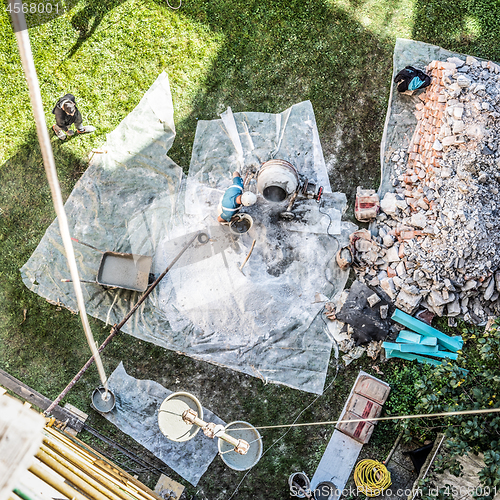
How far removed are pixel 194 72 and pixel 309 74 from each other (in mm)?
2139

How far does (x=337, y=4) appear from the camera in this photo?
A: 8.37 metres

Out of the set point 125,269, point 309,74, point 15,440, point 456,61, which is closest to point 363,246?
point 309,74

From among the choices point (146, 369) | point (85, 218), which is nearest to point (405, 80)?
point (85, 218)

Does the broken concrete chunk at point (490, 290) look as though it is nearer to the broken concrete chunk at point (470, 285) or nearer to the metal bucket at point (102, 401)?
the broken concrete chunk at point (470, 285)

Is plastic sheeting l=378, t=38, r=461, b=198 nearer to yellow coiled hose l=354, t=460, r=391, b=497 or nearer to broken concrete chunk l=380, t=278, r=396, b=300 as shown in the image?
broken concrete chunk l=380, t=278, r=396, b=300

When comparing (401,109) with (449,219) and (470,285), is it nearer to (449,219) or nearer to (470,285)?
(449,219)

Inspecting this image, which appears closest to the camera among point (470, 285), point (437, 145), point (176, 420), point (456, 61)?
point (176, 420)

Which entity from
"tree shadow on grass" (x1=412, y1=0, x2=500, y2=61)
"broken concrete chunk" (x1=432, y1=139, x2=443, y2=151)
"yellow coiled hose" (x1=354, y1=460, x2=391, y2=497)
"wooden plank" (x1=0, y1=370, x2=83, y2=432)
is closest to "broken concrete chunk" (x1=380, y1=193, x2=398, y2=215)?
"broken concrete chunk" (x1=432, y1=139, x2=443, y2=151)

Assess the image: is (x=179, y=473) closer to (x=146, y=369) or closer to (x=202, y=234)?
(x=146, y=369)

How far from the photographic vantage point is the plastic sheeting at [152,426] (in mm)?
6883

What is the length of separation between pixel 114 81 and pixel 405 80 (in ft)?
17.2

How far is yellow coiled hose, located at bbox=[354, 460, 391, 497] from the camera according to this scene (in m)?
6.67

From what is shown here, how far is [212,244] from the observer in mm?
7457

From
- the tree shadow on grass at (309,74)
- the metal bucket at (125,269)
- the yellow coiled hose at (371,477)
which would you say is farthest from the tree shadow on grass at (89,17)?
the yellow coiled hose at (371,477)
